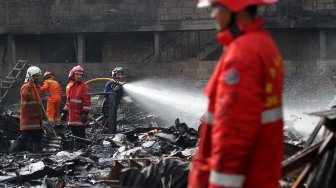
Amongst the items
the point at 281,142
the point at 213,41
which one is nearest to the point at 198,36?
the point at 213,41

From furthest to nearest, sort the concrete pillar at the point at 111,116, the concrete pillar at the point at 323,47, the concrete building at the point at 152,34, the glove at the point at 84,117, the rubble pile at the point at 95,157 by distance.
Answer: the concrete building at the point at 152,34
the concrete pillar at the point at 323,47
the concrete pillar at the point at 111,116
the glove at the point at 84,117
the rubble pile at the point at 95,157

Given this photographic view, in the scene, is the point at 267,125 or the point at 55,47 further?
the point at 55,47

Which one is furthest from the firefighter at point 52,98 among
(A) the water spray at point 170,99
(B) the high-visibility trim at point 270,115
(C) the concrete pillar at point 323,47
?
(B) the high-visibility trim at point 270,115

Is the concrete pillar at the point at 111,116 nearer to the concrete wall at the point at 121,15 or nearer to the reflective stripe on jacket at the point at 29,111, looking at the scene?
the reflective stripe on jacket at the point at 29,111

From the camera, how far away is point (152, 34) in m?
26.5

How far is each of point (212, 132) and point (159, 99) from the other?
18265mm

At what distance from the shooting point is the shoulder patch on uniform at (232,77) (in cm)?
300

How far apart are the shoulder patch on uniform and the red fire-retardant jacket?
9.92 meters

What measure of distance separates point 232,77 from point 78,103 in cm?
1005

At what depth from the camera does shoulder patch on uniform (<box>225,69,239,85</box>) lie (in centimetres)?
300

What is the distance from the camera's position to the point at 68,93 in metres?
13.0

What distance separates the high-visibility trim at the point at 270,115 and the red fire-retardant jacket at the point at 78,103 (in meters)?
9.76

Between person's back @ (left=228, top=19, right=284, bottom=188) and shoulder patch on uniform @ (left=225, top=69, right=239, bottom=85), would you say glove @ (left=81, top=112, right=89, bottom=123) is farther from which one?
shoulder patch on uniform @ (left=225, top=69, right=239, bottom=85)

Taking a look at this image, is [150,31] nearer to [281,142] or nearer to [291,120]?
[291,120]
